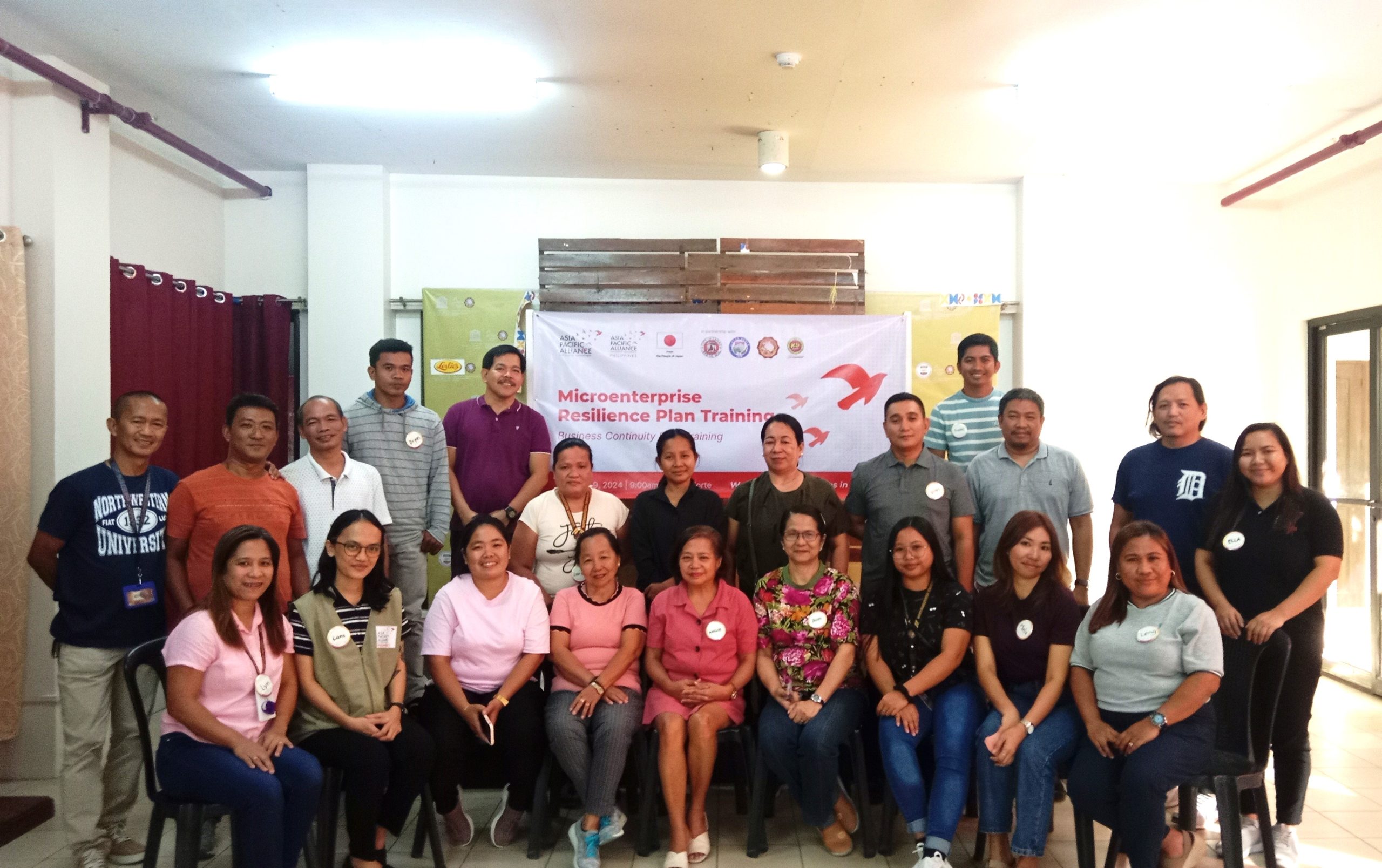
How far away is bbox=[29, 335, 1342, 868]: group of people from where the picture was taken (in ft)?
8.95

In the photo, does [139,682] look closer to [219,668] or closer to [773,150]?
[219,668]

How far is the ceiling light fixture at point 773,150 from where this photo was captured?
4.86 m

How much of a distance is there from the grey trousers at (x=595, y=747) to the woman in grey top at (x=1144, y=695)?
138 cm

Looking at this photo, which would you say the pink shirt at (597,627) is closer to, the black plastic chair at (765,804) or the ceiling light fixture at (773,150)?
the black plastic chair at (765,804)

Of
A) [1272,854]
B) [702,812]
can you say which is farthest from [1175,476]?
[702,812]

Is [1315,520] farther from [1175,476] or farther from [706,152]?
[706,152]

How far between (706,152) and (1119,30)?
2235mm

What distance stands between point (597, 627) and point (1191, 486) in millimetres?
2139

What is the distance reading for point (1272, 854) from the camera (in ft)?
9.22

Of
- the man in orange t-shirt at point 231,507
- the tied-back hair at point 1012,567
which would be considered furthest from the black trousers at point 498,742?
the tied-back hair at point 1012,567

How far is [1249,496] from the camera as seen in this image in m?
3.11

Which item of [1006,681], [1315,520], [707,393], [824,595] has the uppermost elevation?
[707,393]

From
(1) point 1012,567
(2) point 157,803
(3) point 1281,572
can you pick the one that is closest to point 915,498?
(1) point 1012,567

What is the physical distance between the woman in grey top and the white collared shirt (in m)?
2.45
